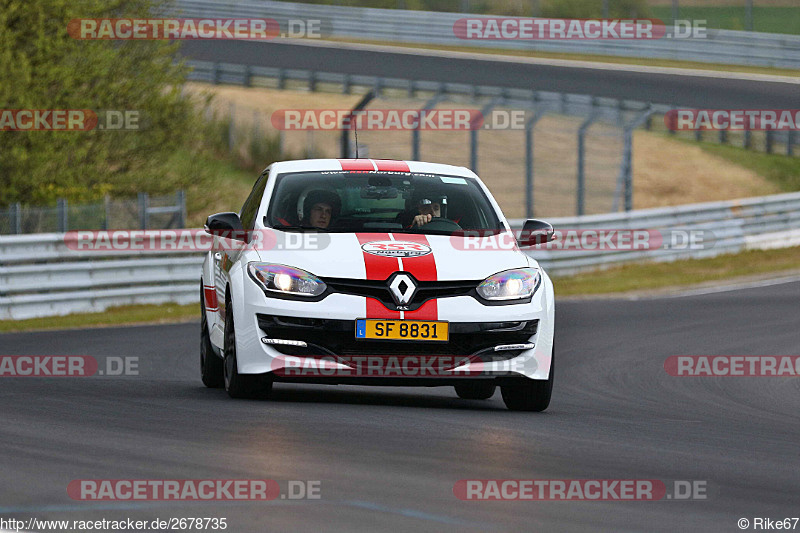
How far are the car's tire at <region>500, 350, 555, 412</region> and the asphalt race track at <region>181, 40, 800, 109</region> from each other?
23.1 m

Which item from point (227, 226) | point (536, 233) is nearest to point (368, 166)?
point (227, 226)

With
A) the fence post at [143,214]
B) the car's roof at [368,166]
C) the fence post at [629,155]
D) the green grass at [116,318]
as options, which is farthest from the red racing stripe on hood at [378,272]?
the fence post at [629,155]

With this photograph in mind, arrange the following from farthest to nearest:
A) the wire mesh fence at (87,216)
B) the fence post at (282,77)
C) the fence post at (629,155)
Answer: the fence post at (282,77) → the fence post at (629,155) → the wire mesh fence at (87,216)

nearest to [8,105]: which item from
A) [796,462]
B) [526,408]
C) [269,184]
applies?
[269,184]

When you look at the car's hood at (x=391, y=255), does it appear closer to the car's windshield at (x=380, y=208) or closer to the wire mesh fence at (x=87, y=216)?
the car's windshield at (x=380, y=208)

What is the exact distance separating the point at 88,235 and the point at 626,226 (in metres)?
11.7

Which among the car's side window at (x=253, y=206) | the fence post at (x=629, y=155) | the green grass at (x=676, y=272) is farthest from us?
the fence post at (x=629, y=155)

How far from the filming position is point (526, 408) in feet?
32.3

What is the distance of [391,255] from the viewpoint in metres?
9.19

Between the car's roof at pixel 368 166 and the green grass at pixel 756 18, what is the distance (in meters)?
35.5

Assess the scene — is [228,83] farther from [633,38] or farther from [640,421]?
[640,421]

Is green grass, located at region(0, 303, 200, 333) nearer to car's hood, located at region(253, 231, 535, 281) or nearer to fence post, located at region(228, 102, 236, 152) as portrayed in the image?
car's hood, located at region(253, 231, 535, 281)

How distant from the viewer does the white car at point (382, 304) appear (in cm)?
902

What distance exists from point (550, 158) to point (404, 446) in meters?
47.2
